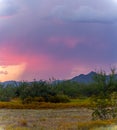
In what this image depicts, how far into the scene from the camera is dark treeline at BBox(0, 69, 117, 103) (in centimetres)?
4659

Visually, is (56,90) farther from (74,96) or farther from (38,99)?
(74,96)

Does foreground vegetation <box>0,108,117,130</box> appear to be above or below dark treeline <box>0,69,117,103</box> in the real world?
below

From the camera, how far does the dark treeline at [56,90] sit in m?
46.6

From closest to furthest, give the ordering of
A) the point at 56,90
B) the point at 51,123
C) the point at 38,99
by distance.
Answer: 1. the point at 51,123
2. the point at 38,99
3. the point at 56,90

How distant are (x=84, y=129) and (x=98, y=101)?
726 centimetres

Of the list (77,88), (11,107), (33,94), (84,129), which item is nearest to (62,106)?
(11,107)

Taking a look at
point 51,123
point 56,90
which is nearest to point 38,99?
point 56,90

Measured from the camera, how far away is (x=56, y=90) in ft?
255

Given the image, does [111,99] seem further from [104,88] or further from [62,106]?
[62,106]

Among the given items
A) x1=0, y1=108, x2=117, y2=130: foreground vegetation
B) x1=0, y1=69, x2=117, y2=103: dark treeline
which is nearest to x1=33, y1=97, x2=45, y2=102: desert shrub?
x1=0, y1=69, x2=117, y2=103: dark treeline

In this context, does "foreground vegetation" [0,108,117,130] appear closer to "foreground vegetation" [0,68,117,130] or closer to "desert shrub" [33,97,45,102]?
"foreground vegetation" [0,68,117,130]

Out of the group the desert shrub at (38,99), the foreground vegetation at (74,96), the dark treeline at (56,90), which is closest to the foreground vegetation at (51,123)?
the foreground vegetation at (74,96)

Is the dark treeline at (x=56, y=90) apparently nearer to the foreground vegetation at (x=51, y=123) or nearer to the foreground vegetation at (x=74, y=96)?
the foreground vegetation at (x=74, y=96)

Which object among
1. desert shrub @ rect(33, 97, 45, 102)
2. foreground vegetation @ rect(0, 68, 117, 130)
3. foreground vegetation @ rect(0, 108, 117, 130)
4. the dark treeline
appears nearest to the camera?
foreground vegetation @ rect(0, 108, 117, 130)
